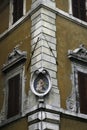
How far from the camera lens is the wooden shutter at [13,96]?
13891 mm

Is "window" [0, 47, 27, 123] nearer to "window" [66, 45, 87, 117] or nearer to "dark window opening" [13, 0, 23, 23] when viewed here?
"dark window opening" [13, 0, 23, 23]

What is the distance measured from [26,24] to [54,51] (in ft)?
6.37

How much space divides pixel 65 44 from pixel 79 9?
7.59 ft

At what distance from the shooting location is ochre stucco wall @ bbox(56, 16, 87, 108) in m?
13.2

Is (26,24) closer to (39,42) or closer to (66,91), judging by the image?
(39,42)

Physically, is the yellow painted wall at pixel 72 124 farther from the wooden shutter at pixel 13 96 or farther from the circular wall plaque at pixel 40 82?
the wooden shutter at pixel 13 96

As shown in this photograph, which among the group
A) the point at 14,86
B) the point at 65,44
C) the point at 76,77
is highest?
the point at 65,44

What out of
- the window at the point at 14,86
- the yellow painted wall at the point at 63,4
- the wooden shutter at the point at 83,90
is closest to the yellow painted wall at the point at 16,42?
the window at the point at 14,86

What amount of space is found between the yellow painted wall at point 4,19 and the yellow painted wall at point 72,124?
544cm

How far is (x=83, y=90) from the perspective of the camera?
45.7ft

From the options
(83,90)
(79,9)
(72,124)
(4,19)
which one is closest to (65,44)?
(83,90)

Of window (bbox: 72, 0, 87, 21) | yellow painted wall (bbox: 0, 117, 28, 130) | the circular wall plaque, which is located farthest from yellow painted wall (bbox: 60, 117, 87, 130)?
window (bbox: 72, 0, 87, 21)

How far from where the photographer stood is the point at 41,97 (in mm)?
12469

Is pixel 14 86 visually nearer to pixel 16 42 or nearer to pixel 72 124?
pixel 16 42
